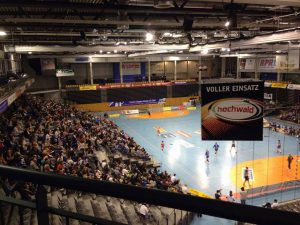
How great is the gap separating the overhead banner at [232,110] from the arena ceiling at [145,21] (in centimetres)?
223

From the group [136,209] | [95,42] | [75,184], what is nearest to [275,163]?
[136,209]

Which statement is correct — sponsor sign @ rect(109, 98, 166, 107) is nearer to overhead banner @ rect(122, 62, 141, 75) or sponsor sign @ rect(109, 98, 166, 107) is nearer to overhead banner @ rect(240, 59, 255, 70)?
overhead banner @ rect(122, 62, 141, 75)

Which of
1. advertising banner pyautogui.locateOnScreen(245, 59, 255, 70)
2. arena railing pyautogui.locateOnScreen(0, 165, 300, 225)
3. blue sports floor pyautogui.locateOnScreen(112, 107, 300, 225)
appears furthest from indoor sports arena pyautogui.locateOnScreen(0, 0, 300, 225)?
advertising banner pyautogui.locateOnScreen(245, 59, 255, 70)

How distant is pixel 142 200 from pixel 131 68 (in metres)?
44.3

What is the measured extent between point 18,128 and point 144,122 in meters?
20.0

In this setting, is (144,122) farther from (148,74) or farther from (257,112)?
(257,112)

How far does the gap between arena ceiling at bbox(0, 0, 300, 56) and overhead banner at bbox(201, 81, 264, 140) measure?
223 cm

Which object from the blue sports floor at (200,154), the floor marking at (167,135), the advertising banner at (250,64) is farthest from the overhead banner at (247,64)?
the floor marking at (167,135)

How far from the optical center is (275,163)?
20.9 m

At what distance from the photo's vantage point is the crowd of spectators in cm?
1155

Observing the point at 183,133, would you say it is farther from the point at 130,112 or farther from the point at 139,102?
the point at 139,102

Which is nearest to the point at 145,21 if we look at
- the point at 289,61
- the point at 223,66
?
the point at 289,61

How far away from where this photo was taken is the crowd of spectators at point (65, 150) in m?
11.6

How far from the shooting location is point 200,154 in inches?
912
